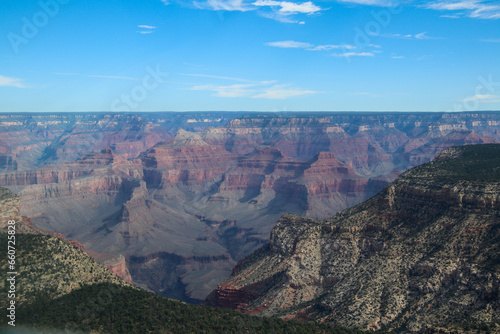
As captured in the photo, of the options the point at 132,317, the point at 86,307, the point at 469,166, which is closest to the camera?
the point at 132,317

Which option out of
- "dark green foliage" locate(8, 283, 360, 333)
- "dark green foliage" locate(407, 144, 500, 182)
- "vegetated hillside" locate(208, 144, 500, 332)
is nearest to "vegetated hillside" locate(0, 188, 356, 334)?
"dark green foliage" locate(8, 283, 360, 333)

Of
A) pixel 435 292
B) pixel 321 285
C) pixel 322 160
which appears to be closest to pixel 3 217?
pixel 321 285

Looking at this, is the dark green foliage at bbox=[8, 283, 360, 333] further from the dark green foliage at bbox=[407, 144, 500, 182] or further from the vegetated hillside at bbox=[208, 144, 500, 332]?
the dark green foliage at bbox=[407, 144, 500, 182]

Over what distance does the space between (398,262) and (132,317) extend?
2981 centimetres

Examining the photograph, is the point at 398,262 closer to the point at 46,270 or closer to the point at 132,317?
the point at 132,317

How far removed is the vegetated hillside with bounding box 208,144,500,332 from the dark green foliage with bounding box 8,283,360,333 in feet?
27.4

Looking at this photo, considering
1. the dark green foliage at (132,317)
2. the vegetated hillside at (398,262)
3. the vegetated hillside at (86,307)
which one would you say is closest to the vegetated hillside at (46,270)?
the vegetated hillside at (86,307)

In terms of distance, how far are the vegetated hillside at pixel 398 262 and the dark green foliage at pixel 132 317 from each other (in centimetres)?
835

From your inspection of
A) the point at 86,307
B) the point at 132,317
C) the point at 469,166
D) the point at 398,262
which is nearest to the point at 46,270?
the point at 86,307

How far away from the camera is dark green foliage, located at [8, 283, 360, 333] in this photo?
1440 inches

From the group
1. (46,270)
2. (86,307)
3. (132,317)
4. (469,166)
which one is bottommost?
(132,317)

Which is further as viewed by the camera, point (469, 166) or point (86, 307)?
point (469, 166)

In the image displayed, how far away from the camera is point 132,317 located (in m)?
38.4

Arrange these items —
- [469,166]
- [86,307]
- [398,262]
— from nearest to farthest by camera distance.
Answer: [86,307]
[398,262]
[469,166]
